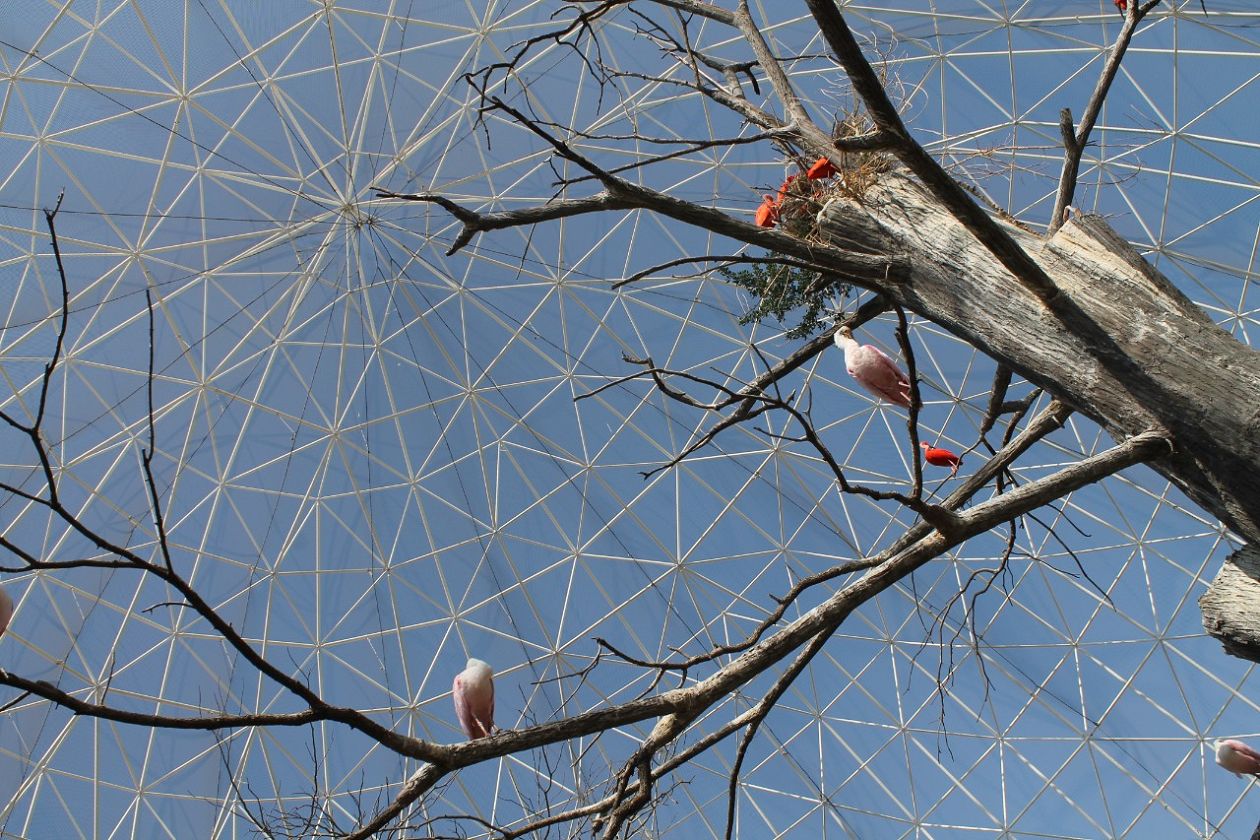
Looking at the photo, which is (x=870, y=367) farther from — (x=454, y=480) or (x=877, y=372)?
(x=454, y=480)

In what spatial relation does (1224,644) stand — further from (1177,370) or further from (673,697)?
(673,697)

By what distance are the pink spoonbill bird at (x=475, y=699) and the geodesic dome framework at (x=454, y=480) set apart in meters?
9.92

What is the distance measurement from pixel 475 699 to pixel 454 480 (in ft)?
43.9

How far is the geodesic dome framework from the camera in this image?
58.7ft

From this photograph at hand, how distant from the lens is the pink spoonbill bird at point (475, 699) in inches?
285

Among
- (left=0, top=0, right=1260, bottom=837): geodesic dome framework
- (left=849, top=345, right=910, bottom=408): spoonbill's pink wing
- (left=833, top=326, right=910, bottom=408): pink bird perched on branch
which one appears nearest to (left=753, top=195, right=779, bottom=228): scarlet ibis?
(left=833, top=326, right=910, bottom=408): pink bird perched on branch

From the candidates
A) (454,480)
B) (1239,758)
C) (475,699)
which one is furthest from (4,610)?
(454,480)

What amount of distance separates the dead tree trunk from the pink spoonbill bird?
3.88 meters

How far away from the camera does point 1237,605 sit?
16.1ft

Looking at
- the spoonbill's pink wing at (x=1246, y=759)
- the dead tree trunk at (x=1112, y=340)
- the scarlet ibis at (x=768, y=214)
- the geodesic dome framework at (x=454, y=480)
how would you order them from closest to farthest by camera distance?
the dead tree trunk at (x=1112, y=340) < the scarlet ibis at (x=768, y=214) < the spoonbill's pink wing at (x=1246, y=759) < the geodesic dome framework at (x=454, y=480)

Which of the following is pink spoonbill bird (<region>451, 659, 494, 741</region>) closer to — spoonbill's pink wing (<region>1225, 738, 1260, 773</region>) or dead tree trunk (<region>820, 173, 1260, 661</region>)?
dead tree trunk (<region>820, 173, 1260, 661</region>)

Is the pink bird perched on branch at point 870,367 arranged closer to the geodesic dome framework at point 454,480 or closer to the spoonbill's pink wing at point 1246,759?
the spoonbill's pink wing at point 1246,759

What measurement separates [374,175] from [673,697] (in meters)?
15.2

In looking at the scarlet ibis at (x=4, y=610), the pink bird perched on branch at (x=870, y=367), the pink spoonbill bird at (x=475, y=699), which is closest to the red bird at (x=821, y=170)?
the pink bird perched on branch at (x=870, y=367)
